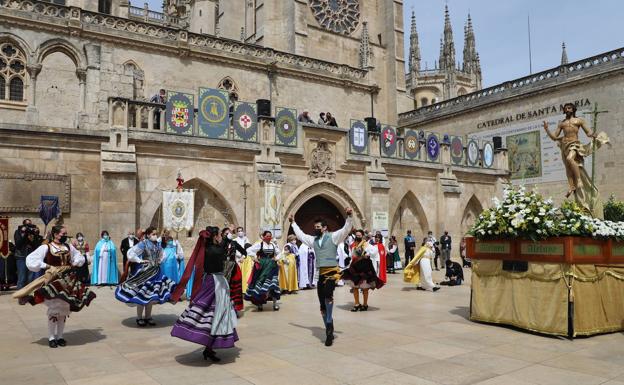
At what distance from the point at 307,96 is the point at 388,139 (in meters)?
7.56

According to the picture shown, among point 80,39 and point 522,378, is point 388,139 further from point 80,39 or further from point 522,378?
point 522,378

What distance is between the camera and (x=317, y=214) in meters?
19.4

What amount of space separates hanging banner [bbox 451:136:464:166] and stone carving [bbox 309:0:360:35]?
48.7 feet

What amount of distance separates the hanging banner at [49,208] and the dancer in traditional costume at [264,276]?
203 inches

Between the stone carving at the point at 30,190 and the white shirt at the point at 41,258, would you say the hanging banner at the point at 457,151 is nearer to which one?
the stone carving at the point at 30,190

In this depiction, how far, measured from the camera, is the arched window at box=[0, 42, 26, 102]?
19.2m

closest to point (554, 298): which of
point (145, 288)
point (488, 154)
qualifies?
point (145, 288)

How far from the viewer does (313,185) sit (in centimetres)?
1834

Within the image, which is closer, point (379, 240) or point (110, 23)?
point (379, 240)

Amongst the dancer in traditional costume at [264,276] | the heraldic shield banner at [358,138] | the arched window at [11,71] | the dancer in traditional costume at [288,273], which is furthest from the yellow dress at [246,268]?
the arched window at [11,71]

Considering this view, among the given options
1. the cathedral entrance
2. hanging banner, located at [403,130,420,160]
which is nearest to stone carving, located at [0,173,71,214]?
the cathedral entrance

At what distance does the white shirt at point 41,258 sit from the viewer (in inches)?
267

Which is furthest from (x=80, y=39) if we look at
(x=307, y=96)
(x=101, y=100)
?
(x=307, y=96)

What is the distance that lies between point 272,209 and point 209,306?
10417 millimetres
